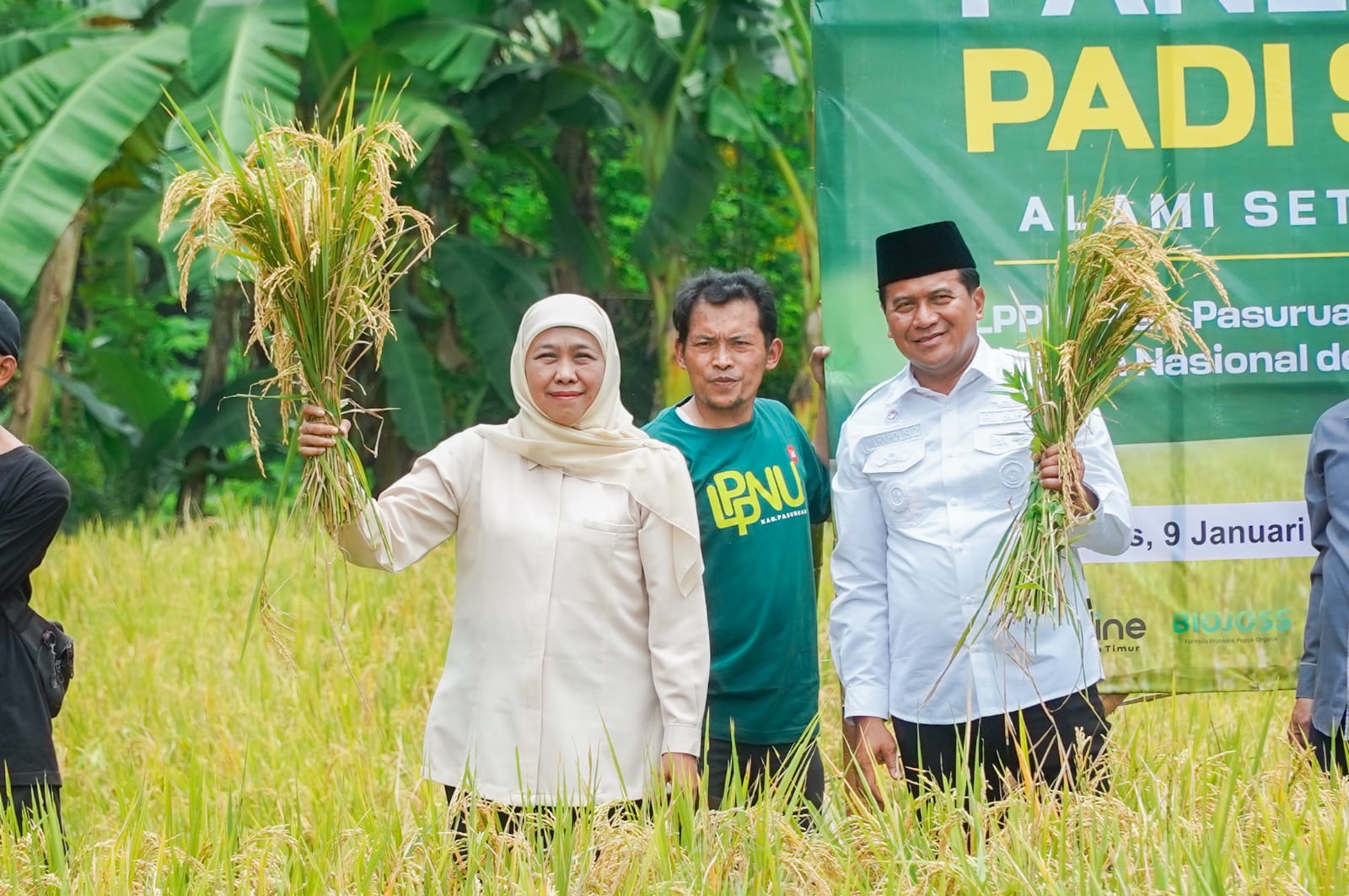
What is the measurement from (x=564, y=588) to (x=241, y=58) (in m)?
4.73

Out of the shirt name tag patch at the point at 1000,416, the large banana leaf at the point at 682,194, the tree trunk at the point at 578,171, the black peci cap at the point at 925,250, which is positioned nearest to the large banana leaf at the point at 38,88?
the large banana leaf at the point at 682,194

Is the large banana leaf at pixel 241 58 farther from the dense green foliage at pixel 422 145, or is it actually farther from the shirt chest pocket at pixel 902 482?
the shirt chest pocket at pixel 902 482

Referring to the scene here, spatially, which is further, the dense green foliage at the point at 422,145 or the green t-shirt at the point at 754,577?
the dense green foliage at the point at 422,145

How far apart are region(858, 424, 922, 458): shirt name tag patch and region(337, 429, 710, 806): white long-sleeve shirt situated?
52 cm

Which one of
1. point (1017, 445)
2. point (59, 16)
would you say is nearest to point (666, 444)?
point (1017, 445)

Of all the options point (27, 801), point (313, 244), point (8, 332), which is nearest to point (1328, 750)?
point (313, 244)

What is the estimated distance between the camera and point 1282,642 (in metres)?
3.81

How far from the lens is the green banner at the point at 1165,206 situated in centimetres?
374

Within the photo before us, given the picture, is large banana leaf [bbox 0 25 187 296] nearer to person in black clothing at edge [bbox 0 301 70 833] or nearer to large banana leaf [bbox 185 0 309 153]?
large banana leaf [bbox 185 0 309 153]

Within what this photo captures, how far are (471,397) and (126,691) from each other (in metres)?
4.84

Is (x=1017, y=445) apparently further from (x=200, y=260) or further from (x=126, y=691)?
(x=200, y=260)

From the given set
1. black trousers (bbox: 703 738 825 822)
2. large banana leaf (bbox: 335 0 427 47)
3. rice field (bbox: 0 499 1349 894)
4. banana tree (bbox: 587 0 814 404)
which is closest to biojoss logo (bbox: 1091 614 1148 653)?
rice field (bbox: 0 499 1349 894)

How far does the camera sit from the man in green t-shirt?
3271 mm

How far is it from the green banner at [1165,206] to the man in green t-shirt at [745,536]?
0.47 meters
